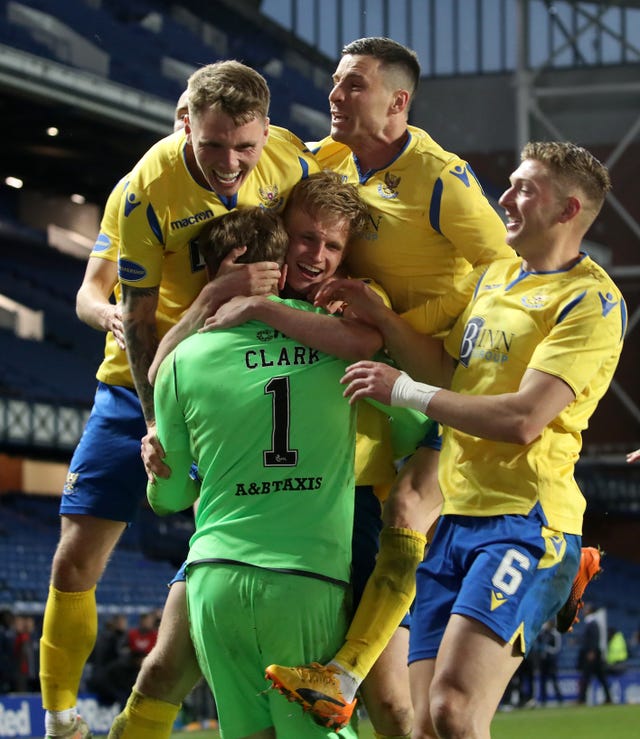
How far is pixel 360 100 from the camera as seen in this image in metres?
4.60

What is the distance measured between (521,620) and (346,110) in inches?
76.2

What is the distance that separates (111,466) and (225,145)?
1858 mm

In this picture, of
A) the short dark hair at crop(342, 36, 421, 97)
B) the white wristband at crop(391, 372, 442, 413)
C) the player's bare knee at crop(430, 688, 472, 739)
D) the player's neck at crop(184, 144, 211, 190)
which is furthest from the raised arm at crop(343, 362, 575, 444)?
the short dark hair at crop(342, 36, 421, 97)

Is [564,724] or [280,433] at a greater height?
[280,433]

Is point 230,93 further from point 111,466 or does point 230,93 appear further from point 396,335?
point 111,466

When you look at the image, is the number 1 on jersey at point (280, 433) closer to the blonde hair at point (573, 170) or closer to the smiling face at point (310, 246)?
the smiling face at point (310, 246)

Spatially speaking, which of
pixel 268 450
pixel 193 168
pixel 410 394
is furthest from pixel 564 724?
pixel 268 450

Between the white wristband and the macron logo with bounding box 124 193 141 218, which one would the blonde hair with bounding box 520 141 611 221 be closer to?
the white wristband

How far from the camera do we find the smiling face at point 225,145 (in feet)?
13.0

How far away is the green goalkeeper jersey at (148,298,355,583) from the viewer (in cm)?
329

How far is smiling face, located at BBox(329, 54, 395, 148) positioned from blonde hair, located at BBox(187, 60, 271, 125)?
63 cm

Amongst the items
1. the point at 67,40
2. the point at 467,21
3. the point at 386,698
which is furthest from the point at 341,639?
the point at 467,21

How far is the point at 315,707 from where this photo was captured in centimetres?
316

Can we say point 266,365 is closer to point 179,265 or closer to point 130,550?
point 179,265
